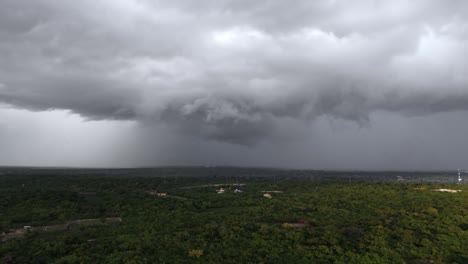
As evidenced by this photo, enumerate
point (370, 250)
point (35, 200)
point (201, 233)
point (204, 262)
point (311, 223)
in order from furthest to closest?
1. point (35, 200)
2. point (311, 223)
3. point (201, 233)
4. point (370, 250)
5. point (204, 262)

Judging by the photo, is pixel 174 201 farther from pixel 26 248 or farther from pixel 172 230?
pixel 26 248

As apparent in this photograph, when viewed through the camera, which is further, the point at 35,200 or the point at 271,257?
the point at 35,200

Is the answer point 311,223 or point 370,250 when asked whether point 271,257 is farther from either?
point 311,223

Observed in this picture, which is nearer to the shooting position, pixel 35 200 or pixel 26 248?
pixel 26 248

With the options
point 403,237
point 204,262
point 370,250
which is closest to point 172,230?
point 204,262

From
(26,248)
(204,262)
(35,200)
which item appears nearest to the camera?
(204,262)

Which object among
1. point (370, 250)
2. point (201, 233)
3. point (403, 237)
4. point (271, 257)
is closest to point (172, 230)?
point (201, 233)

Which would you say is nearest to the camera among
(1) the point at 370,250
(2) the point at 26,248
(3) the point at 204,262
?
(3) the point at 204,262

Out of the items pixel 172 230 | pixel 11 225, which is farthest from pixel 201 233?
pixel 11 225

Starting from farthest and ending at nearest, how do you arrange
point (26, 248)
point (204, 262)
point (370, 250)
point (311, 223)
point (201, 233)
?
1. point (311, 223)
2. point (201, 233)
3. point (26, 248)
4. point (370, 250)
5. point (204, 262)
